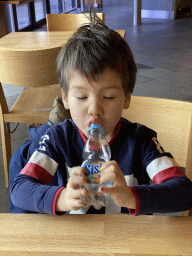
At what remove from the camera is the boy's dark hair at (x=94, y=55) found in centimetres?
87

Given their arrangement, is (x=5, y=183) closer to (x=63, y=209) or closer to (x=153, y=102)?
(x=153, y=102)

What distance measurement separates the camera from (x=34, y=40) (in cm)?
274

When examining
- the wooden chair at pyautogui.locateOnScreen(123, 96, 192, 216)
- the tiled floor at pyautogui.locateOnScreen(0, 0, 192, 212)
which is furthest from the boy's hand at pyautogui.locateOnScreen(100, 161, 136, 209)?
the tiled floor at pyautogui.locateOnScreen(0, 0, 192, 212)

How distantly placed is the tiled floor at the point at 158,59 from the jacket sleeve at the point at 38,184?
115cm

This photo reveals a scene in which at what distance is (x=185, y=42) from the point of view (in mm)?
5867

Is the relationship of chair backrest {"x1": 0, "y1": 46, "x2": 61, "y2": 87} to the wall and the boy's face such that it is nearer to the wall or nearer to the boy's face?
the boy's face

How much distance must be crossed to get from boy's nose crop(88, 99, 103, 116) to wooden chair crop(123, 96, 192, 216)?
1.27 feet

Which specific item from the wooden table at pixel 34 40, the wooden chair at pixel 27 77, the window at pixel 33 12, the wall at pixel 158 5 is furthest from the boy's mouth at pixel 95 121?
the wall at pixel 158 5

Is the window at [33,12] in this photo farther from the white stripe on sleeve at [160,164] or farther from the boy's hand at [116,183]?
the boy's hand at [116,183]

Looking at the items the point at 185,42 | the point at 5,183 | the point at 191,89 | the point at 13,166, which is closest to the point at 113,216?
the point at 13,166

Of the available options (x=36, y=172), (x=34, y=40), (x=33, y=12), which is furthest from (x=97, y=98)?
(x=33, y=12)

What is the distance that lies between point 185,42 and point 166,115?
5170mm

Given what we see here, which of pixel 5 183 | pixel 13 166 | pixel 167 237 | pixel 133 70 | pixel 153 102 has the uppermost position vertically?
pixel 133 70

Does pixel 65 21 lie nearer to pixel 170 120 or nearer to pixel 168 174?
pixel 170 120
